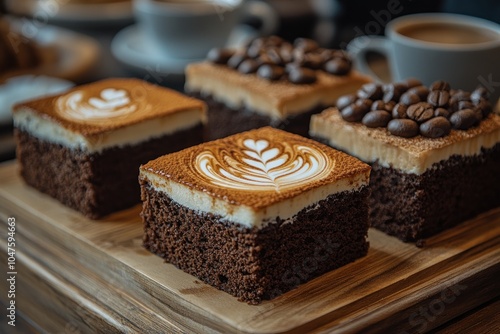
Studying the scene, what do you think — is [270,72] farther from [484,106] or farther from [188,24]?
[188,24]

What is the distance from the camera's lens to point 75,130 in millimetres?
1934

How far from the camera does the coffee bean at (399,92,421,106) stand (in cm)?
189

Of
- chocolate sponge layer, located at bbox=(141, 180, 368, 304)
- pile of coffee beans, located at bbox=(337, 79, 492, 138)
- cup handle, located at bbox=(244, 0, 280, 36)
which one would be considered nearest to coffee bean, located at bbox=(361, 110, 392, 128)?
pile of coffee beans, located at bbox=(337, 79, 492, 138)

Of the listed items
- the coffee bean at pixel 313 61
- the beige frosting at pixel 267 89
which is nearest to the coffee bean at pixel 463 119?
the beige frosting at pixel 267 89

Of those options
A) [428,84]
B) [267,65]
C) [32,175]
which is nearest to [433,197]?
[428,84]

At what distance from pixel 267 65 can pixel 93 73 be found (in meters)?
1.30

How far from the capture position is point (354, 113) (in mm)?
1902

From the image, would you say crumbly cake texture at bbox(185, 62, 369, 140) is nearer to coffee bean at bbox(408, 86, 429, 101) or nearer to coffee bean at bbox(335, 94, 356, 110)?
coffee bean at bbox(335, 94, 356, 110)

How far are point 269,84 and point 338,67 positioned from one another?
23 cm

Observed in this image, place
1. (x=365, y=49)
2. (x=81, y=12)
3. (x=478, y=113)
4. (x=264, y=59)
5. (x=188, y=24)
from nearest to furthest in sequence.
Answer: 1. (x=478, y=113)
2. (x=264, y=59)
3. (x=365, y=49)
4. (x=188, y=24)
5. (x=81, y=12)

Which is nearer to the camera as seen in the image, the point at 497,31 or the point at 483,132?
the point at 483,132

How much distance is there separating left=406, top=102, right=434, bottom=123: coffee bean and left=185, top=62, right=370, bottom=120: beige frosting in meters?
0.43

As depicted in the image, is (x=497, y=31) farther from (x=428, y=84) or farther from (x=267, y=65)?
(x=267, y=65)

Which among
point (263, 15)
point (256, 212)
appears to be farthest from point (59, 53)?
point (256, 212)
